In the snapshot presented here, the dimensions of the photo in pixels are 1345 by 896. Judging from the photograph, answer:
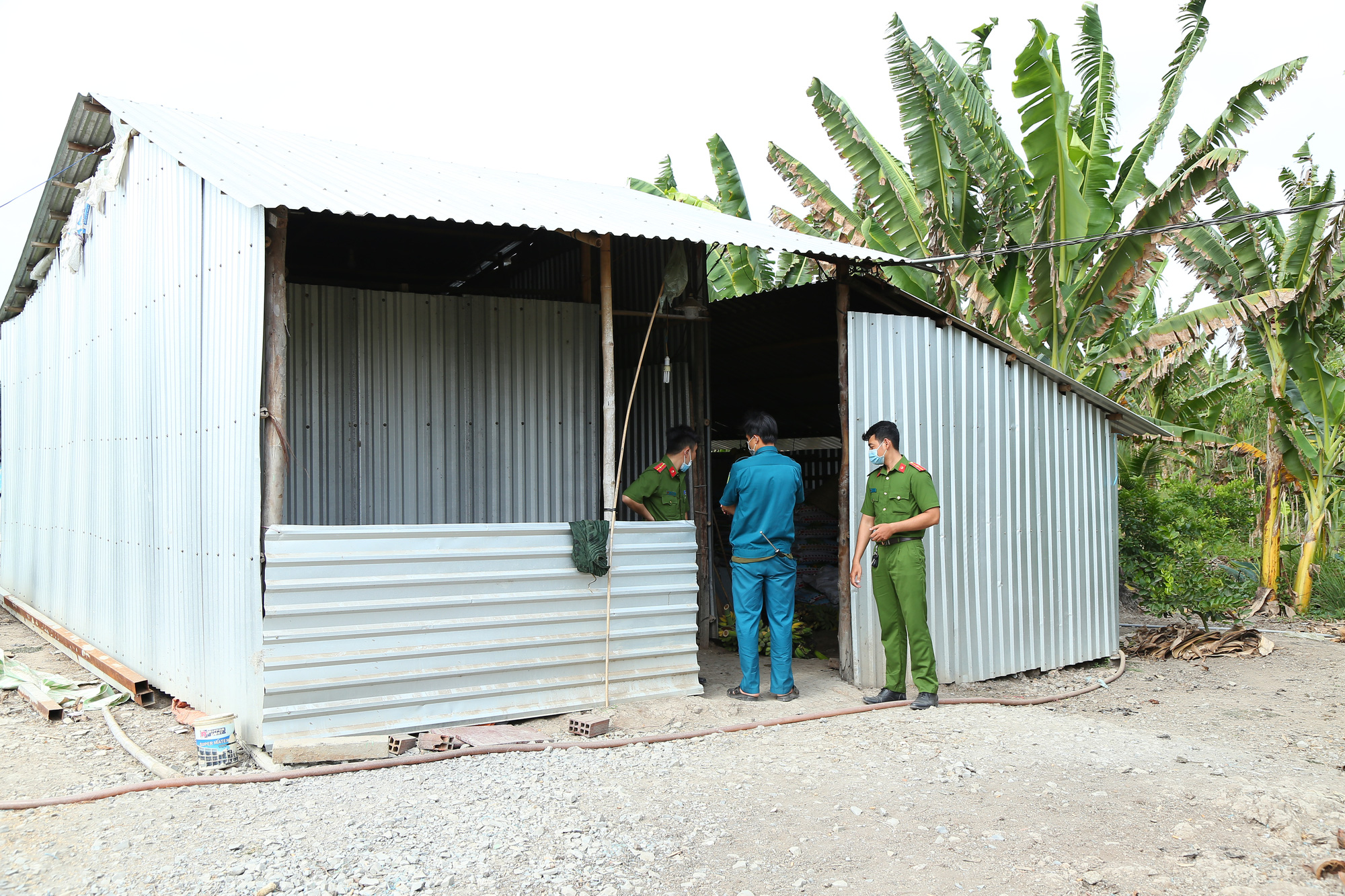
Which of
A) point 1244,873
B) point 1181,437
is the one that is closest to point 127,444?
point 1244,873

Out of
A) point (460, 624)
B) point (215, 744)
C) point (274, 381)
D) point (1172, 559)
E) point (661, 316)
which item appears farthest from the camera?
point (1172, 559)

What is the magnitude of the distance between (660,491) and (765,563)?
1021 millimetres

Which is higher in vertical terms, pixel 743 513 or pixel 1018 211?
pixel 1018 211

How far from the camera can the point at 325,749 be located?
504 centimetres

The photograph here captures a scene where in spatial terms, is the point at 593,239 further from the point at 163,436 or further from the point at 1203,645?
the point at 1203,645

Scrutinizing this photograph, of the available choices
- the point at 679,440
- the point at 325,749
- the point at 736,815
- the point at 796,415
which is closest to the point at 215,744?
the point at 325,749

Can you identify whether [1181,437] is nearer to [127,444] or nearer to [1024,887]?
[1024,887]

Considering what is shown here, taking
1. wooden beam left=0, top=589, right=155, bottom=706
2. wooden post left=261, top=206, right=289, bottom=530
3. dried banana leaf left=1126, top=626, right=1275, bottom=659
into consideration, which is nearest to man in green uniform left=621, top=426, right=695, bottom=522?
wooden post left=261, top=206, right=289, bottom=530

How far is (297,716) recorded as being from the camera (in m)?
5.18

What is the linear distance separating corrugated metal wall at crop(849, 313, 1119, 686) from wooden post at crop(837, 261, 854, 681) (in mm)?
64

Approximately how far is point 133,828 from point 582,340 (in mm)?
4728

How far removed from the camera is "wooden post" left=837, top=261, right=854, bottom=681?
7.02 m

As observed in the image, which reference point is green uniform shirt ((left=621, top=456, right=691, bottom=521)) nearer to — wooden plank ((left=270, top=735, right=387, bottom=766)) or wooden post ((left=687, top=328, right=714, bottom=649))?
wooden post ((left=687, top=328, right=714, bottom=649))

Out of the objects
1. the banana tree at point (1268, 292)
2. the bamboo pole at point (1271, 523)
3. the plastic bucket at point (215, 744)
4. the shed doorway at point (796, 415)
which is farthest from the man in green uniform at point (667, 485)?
the bamboo pole at point (1271, 523)
